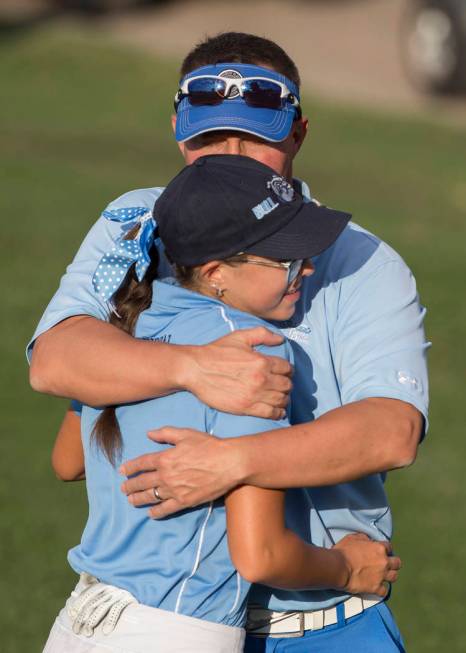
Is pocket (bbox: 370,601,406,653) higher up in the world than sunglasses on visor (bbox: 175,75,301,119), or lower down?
lower down

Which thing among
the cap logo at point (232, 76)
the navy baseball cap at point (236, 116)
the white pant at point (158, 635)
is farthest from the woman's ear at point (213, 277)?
the white pant at point (158, 635)

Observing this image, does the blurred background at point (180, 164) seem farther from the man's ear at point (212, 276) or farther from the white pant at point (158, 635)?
the man's ear at point (212, 276)

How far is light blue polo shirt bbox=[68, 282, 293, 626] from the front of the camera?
2926 millimetres

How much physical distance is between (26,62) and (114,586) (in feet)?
55.4

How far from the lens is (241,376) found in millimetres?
2871

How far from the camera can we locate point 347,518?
3307 mm

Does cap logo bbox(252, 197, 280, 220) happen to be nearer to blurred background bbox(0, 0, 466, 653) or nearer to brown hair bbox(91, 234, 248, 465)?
brown hair bbox(91, 234, 248, 465)

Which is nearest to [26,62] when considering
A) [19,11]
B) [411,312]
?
[19,11]

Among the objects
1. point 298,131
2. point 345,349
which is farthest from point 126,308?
point 298,131

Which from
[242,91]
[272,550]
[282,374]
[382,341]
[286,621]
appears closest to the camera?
[272,550]

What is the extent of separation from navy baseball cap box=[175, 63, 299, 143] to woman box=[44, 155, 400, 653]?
0.36m

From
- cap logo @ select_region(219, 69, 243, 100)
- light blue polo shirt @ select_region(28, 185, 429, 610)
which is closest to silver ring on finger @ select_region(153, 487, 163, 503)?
light blue polo shirt @ select_region(28, 185, 429, 610)

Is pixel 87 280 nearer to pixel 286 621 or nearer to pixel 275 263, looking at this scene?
pixel 275 263

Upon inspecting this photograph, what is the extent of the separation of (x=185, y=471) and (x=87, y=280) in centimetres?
75
